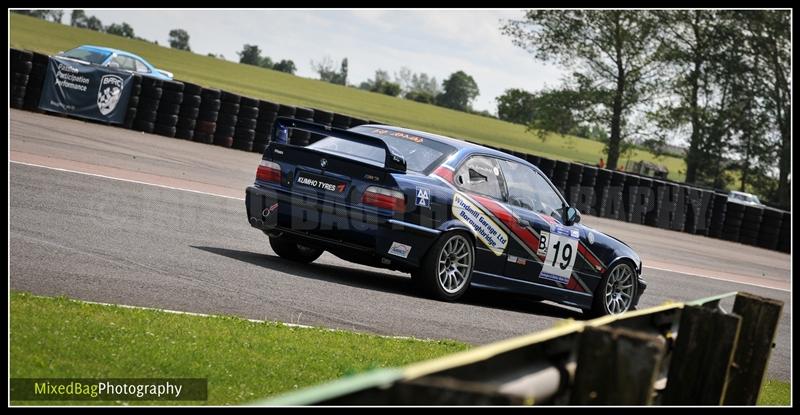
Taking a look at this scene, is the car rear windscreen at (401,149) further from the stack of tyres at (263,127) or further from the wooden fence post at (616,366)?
the stack of tyres at (263,127)

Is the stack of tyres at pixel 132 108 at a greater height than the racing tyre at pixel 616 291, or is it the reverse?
the stack of tyres at pixel 132 108

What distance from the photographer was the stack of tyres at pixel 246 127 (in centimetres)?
2605

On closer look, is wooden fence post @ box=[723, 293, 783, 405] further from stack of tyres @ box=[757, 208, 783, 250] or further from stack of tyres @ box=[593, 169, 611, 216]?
stack of tyres @ box=[757, 208, 783, 250]

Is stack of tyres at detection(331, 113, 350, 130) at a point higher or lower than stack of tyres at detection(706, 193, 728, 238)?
higher

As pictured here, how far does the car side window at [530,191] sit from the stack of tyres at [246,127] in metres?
15.4

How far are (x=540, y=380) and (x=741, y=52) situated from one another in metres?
56.6

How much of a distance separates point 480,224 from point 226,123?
16.5 metres

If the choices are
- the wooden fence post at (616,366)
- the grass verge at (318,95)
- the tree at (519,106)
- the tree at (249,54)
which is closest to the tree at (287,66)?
the tree at (249,54)

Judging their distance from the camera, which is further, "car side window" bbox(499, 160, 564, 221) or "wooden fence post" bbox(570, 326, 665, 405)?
"car side window" bbox(499, 160, 564, 221)

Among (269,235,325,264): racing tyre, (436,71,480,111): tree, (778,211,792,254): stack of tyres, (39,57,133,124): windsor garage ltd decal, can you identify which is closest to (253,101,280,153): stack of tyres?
(39,57,133,124): windsor garage ltd decal

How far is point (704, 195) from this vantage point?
109 feet

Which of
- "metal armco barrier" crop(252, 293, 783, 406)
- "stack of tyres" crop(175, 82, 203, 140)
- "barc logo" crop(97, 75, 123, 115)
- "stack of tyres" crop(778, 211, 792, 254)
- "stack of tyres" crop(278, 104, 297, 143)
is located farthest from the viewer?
"stack of tyres" crop(778, 211, 792, 254)

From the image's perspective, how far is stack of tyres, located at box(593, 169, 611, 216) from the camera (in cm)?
2980
